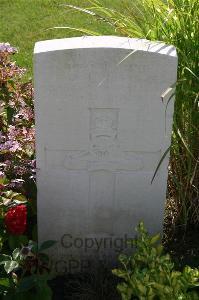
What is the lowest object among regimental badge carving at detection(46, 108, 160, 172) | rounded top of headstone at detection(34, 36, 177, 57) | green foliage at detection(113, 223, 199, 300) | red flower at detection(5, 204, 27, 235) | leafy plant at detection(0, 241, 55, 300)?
leafy plant at detection(0, 241, 55, 300)

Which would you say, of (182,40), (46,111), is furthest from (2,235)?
(182,40)

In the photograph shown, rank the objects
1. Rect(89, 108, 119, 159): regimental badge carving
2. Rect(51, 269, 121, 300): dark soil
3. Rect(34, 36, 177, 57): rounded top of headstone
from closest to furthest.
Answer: Rect(34, 36, 177, 57): rounded top of headstone < Rect(89, 108, 119, 159): regimental badge carving < Rect(51, 269, 121, 300): dark soil

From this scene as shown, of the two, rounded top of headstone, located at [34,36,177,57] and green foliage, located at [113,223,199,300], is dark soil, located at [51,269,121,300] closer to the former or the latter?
green foliage, located at [113,223,199,300]

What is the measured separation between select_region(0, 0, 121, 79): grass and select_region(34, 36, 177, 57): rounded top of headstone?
2854 millimetres

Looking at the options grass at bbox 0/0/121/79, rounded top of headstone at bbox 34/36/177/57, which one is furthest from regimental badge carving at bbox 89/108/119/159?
grass at bbox 0/0/121/79

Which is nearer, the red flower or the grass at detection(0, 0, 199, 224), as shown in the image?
the red flower

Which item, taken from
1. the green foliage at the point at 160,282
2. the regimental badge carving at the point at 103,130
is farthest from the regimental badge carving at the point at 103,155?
the green foliage at the point at 160,282

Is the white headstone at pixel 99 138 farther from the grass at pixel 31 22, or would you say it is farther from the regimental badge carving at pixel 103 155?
the grass at pixel 31 22

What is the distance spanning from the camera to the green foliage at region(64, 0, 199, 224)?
106 inches

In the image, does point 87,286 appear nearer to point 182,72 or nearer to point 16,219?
point 16,219

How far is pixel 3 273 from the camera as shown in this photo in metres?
2.47

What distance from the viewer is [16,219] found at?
2541mm

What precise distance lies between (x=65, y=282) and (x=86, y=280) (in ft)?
0.36

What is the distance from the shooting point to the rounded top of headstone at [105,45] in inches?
92.2
